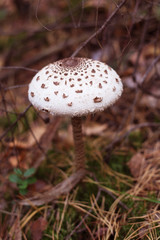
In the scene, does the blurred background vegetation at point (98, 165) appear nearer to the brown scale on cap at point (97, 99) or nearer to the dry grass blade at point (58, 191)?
the dry grass blade at point (58, 191)

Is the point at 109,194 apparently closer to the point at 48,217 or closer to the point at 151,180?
the point at 151,180

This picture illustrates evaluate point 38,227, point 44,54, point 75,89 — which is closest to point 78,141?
point 75,89

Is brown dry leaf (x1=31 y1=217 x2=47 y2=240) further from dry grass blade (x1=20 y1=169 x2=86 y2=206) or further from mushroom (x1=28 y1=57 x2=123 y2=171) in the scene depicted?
mushroom (x1=28 y1=57 x2=123 y2=171)

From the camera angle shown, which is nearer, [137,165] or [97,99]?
[97,99]

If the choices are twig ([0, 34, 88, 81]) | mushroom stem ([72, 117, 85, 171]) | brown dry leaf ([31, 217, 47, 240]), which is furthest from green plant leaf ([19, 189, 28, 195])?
twig ([0, 34, 88, 81])

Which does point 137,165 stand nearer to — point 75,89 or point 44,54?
point 75,89

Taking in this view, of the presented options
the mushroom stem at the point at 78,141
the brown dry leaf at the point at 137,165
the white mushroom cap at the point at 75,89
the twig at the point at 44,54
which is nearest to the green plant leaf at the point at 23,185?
the mushroom stem at the point at 78,141

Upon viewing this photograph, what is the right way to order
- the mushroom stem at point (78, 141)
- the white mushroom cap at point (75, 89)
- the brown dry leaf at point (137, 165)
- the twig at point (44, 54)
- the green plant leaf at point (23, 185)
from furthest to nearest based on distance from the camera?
the twig at point (44, 54) < the brown dry leaf at point (137, 165) < the green plant leaf at point (23, 185) < the mushroom stem at point (78, 141) < the white mushroom cap at point (75, 89)
